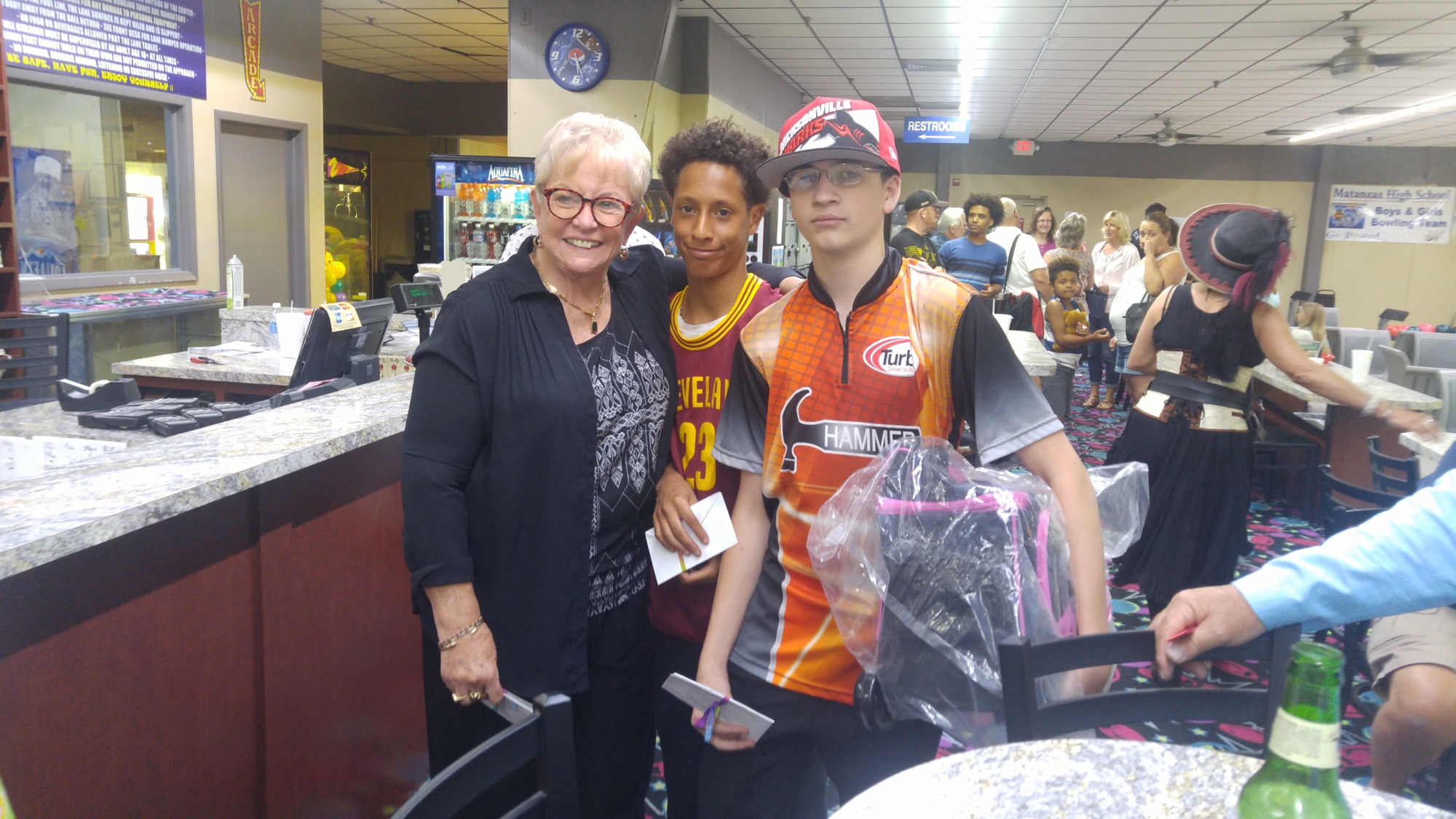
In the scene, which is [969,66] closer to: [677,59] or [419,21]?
[677,59]

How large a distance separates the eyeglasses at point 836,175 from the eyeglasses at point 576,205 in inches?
12.3

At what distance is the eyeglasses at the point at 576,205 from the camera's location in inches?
55.2

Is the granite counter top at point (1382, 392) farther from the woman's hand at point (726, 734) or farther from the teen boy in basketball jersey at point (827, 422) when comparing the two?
the woman's hand at point (726, 734)

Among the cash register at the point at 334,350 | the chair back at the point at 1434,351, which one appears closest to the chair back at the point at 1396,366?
the chair back at the point at 1434,351

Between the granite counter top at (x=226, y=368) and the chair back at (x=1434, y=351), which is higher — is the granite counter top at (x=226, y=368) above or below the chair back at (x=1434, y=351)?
below

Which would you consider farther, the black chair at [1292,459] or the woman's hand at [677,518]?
the black chair at [1292,459]

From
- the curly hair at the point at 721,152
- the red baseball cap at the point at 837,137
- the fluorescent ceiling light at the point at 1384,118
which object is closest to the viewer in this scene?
the red baseball cap at the point at 837,137

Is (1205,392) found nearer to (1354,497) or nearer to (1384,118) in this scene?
(1354,497)

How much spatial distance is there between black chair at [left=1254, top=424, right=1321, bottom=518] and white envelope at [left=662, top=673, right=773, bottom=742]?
4295 millimetres

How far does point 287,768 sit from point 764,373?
118cm

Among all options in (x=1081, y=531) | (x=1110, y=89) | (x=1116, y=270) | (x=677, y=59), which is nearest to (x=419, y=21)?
(x=677, y=59)

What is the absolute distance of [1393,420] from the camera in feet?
8.57

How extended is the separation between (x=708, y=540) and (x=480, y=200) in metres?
5.10

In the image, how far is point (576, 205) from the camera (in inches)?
55.2
